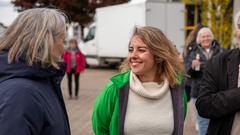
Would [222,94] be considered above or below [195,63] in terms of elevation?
above

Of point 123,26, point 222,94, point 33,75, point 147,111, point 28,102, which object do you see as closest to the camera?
point 28,102

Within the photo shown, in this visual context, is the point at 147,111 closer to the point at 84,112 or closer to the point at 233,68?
the point at 233,68

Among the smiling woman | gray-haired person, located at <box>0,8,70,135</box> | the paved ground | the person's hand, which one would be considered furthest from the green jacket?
the paved ground

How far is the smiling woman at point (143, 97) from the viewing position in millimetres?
2734

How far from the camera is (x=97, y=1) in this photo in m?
30.1

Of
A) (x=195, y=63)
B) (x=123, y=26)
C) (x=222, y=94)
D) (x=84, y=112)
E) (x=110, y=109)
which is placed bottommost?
(x=84, y=112)

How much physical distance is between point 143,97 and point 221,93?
1.67ft

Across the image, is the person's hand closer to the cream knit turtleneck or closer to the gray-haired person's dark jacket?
the cream knit turtleneck

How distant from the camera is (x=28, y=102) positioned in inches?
76.0

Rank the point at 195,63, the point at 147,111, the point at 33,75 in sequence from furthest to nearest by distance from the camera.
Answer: the point at 195,63, the point at 147,111, the point at 33,75

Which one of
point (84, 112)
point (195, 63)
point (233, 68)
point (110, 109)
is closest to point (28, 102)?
point (110, 109)

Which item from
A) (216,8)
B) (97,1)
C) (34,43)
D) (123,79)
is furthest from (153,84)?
(97,1)

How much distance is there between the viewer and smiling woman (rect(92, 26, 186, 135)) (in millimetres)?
2734

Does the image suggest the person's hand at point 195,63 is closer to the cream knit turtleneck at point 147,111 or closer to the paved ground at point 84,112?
the paved ground at point 84,112
